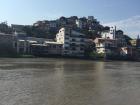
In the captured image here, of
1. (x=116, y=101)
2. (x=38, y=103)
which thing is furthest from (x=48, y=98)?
(x=116, y=101)

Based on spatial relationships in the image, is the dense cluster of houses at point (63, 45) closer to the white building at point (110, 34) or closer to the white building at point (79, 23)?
the white building at point (110, 34)

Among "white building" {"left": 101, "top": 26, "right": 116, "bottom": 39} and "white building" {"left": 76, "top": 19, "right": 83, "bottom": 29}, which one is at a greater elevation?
"white building" {"left": 76, "top": 19, "right": 83, "bottom": 29}

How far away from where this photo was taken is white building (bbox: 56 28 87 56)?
79.1 m

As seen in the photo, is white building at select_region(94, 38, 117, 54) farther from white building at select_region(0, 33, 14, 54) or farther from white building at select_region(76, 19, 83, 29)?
white building at select_region(76, 19, 83, 29)

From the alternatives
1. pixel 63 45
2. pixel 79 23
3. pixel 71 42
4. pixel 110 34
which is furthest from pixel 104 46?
pixel 79 23

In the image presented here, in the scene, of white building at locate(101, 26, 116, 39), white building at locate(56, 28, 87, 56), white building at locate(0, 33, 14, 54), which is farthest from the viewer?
white building at locate(101, 26, 116, 39)

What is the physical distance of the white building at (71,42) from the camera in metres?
79.1

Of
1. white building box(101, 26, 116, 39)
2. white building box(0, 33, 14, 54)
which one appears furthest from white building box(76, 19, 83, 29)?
white building box(0, 33, 14, 54)

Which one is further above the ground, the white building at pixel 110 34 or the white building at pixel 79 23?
the white building at pixel 79 23

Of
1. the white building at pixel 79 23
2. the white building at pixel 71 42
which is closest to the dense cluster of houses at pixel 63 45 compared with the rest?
the white building at pixel 71 42

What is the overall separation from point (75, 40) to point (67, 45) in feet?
10.9

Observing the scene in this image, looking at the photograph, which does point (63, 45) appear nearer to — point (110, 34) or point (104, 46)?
point (104, 46)

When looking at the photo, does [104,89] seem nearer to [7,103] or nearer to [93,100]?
[93,100]

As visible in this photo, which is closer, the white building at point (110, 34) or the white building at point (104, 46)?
the white building at point (104, 46)
